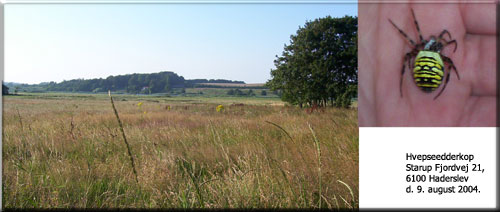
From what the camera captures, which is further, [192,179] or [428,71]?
[192,179]

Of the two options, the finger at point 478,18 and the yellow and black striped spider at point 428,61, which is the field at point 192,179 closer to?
the yellow and black striped spider at point 428,61

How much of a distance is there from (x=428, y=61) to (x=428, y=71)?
0.03 meters

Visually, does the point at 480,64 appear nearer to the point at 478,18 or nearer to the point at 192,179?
the point at 478,18

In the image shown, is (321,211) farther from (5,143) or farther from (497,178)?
(5,143)

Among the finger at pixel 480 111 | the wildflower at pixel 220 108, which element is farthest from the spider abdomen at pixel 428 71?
the wildflower at pixel 220 108

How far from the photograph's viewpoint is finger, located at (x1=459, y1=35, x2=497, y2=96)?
31.4 inches

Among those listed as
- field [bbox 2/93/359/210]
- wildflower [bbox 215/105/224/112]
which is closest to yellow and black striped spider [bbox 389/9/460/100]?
field [bbox 2/93/359/210]

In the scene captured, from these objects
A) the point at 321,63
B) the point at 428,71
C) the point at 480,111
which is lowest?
the point at 480,111

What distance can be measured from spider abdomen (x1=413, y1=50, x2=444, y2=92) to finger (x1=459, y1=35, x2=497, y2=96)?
76mm

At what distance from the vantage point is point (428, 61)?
0.78 m

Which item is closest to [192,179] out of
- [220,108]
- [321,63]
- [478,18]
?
[478,18]

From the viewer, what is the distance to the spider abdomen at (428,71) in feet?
2.49

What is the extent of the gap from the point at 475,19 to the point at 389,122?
1.17ft

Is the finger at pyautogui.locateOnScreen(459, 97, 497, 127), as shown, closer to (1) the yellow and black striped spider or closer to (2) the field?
(1) the yellow and black striped spider
